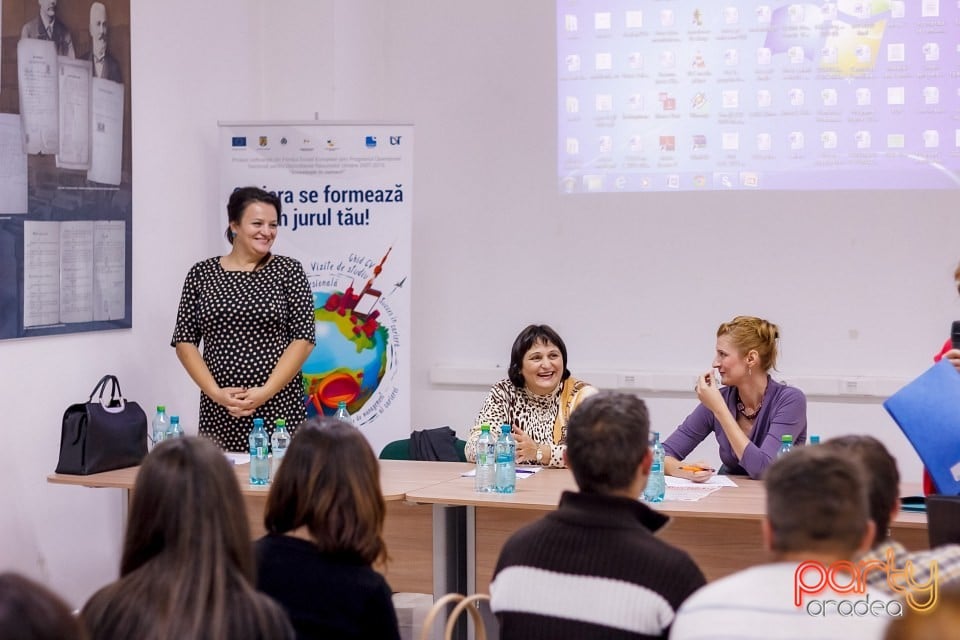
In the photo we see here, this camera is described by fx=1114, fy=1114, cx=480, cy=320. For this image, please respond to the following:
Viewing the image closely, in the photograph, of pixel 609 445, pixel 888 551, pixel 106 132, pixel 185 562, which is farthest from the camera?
pixel 106 132

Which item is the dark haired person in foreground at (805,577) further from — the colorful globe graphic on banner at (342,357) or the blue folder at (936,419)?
the colorful globe graphic on banner at (342,357)

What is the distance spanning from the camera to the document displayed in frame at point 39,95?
4277 millimetres

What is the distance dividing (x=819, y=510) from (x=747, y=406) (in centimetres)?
222

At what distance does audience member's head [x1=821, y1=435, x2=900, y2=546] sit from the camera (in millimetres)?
1986

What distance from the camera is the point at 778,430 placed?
366 cm

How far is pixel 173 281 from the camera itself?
5242 millimetres

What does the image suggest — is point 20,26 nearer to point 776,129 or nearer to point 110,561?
point 110,561

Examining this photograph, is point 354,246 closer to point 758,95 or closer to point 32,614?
point 758,95

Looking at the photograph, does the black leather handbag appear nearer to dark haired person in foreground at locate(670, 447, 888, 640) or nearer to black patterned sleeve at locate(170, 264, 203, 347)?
black patterned sleeve at locate(170, 264, 203, 347)

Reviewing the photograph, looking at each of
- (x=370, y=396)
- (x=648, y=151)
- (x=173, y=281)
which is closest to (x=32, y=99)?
(x=173, y=281)

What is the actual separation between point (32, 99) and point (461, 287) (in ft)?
7.64

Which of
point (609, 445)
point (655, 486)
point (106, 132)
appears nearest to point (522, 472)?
point (655, 486)

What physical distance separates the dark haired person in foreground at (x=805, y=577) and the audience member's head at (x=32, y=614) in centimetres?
90

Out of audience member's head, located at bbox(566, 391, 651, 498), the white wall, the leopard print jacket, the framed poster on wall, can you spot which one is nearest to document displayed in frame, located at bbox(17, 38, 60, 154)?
the framed poster on wall
